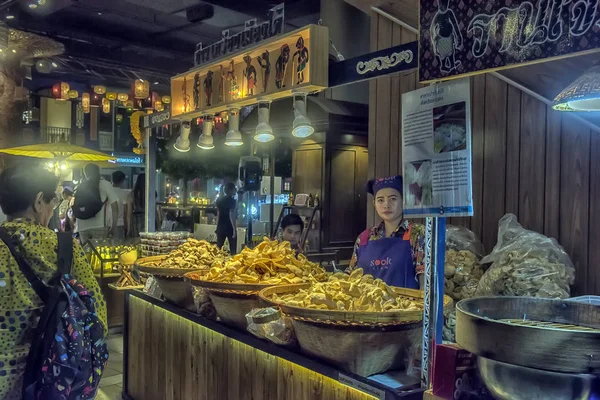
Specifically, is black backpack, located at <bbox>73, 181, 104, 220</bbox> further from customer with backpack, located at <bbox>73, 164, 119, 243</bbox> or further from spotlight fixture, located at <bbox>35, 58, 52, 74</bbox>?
spotlight fixture, located at <bbox>35, 58, 52, 74</bbox>

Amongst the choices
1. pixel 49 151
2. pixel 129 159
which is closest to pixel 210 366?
pixel 49 151

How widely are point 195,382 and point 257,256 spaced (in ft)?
3.20

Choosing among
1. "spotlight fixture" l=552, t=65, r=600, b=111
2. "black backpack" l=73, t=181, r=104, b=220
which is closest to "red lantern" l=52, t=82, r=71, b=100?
"black backpack" l=73, t=181, r=104, b=220

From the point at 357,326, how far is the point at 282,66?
2.02m

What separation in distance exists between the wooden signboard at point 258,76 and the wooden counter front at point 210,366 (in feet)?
5.20

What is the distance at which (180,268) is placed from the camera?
3.71 meters

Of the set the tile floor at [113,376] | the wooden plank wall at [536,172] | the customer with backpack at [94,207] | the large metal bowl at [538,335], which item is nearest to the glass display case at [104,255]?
the customer with backpack at [94,207]

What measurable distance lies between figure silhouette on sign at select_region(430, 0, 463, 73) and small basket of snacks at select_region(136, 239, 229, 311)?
232 centimetres

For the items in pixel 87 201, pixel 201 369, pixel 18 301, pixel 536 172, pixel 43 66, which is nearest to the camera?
pixel 18 301

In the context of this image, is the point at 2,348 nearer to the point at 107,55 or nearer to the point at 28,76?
the point at 28,76

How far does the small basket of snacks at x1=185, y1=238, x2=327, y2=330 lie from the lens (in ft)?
9.62

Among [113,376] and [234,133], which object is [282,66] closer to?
[234,133]

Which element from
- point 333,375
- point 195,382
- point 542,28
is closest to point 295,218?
point 195,382

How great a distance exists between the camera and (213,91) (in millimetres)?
4410
